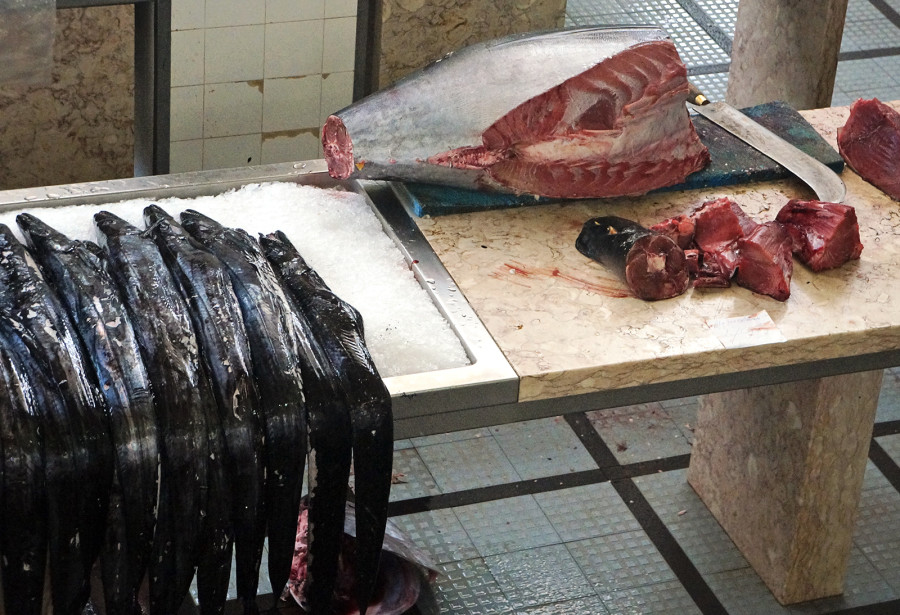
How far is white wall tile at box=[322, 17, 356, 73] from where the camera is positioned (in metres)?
4.35

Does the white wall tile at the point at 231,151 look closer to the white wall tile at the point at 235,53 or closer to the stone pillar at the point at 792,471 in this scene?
the white wall tile at the point at 235,53

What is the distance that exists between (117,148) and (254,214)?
1.79m

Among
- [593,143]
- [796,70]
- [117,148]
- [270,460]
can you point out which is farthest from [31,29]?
[796,70]

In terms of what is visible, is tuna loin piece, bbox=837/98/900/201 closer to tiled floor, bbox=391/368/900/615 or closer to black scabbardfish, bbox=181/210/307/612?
tiled floor, bbox=391/368/900/615

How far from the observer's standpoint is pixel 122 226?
231 cm

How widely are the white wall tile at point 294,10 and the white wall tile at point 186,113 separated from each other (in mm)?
362

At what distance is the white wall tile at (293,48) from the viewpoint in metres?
4.32

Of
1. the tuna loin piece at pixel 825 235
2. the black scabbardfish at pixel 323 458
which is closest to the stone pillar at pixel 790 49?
the tuna loin piece at pixel 825 235

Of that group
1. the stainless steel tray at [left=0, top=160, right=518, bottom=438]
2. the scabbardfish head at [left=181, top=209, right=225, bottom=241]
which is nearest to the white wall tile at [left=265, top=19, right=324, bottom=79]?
the stainless steel tray at [left=0, top=160, right=518, bottom=438]

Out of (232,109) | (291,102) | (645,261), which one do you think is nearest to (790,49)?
(645,261)

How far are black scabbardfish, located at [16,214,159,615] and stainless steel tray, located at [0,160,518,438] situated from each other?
445 millimetres

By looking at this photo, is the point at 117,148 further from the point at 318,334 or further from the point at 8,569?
the point at 8,569

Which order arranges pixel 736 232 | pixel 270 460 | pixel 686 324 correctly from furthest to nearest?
1. pixel 736 232
2. pixel 686 324
3. pixel 270 460

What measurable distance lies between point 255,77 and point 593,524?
198cm
